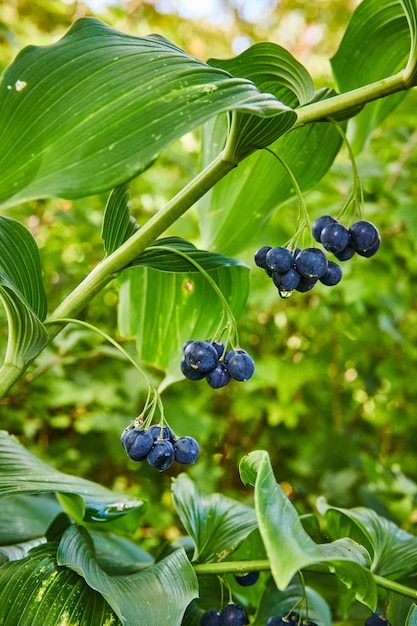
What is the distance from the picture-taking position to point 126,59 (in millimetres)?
484

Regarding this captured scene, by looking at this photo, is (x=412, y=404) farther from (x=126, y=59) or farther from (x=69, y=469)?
(x=126, y=59)

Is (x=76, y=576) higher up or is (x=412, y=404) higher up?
(x=412, y=404)

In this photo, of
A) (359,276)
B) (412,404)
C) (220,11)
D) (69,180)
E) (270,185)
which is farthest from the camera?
(220,11)

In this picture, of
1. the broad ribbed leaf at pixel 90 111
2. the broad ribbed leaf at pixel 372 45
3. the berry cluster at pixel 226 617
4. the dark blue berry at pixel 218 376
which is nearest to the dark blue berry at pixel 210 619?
the berry cluster at pixel 226 617

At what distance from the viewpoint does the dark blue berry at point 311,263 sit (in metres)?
0.62

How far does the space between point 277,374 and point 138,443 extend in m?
1.17

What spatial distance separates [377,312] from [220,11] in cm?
459

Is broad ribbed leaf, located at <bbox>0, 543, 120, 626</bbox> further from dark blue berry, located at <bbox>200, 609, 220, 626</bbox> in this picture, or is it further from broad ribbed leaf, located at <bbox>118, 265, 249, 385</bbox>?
broad ribbed leaf, located at <bbox>118, 265, 249, 385</bbox>

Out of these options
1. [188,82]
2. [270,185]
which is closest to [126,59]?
[188,82]

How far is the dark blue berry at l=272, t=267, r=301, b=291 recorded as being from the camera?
0.63 m

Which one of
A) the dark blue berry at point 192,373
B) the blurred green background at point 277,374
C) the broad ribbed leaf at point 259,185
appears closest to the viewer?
the dark blue berry at point 192,373

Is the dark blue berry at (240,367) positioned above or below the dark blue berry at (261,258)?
below

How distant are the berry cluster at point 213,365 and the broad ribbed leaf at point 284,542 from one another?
0.41ft

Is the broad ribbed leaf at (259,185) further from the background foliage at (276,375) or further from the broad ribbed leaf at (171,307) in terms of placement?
the background foliage at (276,375)
